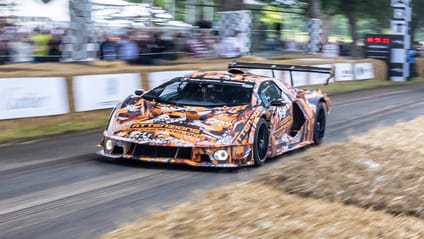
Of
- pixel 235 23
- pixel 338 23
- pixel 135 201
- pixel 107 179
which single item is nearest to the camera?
pixel 135 201

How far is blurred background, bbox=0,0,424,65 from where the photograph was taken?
17656 mm

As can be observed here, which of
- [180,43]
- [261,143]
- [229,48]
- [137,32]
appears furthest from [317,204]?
[229,48]

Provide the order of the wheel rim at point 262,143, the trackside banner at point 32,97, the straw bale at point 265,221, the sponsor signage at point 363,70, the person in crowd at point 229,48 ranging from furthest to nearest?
the sponsor signage at point 363,70
the person in crowd at point 229,48
the trackside banner at point 32,97
the wheel rim at point 262,143
the straw bale at point 265,221

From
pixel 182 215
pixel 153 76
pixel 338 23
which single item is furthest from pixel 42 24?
pixel 338 23

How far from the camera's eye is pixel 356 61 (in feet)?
95.1

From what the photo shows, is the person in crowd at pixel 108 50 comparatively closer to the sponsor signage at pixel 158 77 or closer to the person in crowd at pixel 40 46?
the person in crowd at pixel 40 46

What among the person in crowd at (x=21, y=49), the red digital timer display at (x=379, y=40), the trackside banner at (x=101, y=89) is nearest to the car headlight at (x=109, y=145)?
the trackside banner at (x=101, y=89)

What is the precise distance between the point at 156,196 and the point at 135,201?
1.19 feet

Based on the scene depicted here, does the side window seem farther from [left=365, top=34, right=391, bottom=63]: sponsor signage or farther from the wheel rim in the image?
[left=365, top=34, right=391, bottom=63]: sponsor signage

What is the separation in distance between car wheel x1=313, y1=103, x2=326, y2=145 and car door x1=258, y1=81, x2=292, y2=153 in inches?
43.0

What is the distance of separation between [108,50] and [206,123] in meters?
11.3

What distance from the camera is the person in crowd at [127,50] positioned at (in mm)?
20062

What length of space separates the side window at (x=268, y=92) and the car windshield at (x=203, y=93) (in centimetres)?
19

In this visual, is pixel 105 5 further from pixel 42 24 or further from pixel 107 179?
pixel 107 179
